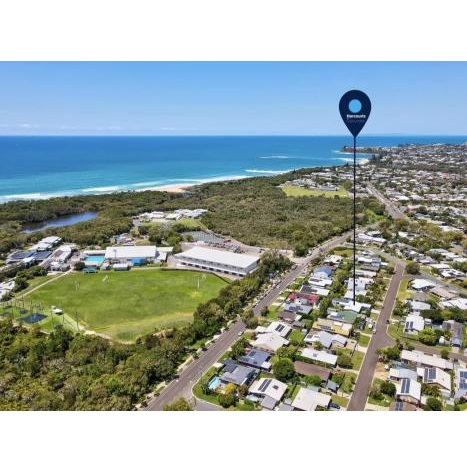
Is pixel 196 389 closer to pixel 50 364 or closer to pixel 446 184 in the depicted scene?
pixel 50 364

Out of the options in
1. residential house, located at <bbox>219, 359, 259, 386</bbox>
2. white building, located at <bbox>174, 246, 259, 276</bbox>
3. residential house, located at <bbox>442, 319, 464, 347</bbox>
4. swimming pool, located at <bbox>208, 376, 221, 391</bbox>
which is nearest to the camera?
swimming pool, located at <bbox>208, 376, 221, 391</bbox>

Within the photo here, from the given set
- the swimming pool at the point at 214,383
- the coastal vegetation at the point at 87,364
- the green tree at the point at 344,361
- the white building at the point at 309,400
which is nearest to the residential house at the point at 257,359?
the swimming pool at the point at 214,383

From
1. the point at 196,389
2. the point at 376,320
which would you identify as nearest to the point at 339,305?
the point at 376,320

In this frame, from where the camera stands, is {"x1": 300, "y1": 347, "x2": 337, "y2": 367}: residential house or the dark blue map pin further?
{"x1": 300, "y1": 347, "x2": 337, "y2": 367}: residential house

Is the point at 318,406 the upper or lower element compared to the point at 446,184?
lower

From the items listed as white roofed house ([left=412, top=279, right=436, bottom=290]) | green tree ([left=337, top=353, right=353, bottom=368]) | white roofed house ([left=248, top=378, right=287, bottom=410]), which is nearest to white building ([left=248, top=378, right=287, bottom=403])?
white roofed house ([left=248, top=378, right=287, bottom=410])

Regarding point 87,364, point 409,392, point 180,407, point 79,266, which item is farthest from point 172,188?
point 409,392

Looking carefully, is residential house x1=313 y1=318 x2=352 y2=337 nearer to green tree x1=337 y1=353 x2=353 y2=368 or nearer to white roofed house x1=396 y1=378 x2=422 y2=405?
green tree x1=337 y1=353 x2=353 y2=368
